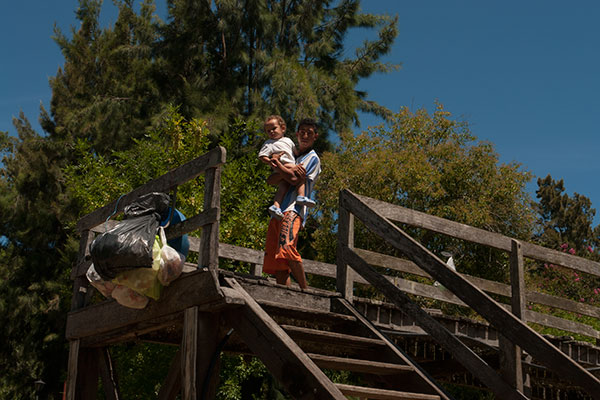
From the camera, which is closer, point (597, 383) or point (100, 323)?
point (597, 383)

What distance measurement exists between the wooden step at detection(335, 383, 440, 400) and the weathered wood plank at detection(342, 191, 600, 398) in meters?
0.71

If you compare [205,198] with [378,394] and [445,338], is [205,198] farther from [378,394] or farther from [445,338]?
[445,338]

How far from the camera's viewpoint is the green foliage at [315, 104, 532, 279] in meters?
20.0

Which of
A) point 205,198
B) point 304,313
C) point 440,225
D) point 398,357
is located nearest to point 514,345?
point 398,357

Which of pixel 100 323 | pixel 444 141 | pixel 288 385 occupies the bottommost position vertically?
pixel 288 385

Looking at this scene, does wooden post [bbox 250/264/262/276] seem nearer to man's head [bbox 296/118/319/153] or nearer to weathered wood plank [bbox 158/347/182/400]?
man's head [bbox 296/118/319/153]

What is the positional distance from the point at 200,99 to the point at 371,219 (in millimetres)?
16972

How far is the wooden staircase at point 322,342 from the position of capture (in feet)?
14.5

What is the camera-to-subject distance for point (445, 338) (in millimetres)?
5488

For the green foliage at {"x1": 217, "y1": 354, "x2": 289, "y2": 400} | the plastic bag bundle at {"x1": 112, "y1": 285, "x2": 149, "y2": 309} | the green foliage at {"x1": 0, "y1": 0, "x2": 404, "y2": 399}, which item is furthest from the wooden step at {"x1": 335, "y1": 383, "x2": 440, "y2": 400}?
the green foliage at {"x1": 0, "y1": 0, "x2": 404, "y2": 399}

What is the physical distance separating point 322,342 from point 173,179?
1.67 meters

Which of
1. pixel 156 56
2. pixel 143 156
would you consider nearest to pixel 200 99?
pixel 156 56

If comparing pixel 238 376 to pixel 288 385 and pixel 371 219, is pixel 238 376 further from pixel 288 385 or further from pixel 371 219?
pixel 288 385

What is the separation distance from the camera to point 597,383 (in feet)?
13.7
